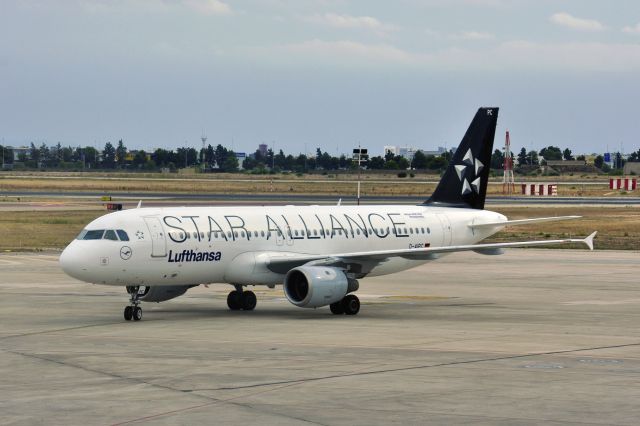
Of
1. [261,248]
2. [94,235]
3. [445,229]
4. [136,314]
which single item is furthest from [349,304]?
[94,235]

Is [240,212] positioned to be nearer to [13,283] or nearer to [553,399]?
[13,283]

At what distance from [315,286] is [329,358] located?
346 inches

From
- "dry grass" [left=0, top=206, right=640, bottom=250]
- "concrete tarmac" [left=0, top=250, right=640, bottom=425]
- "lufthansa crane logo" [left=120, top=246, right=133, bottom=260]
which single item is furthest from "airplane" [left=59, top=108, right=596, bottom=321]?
"dry grass" [left=0, top=206, right=640, bottom=250]

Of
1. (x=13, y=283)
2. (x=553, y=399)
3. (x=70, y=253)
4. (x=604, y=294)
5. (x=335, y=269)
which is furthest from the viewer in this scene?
(x=13, y=283)

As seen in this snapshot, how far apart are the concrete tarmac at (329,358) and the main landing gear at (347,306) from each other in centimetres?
47

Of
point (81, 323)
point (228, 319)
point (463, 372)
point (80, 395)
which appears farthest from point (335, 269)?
point (80, 395)

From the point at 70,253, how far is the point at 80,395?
1306cm

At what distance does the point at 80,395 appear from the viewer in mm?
23922

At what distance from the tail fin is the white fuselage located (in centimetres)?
172

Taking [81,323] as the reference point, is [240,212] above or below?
above

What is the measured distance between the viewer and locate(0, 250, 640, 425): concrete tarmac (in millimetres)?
22219

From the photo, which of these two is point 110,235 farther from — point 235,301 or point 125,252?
point 235,301

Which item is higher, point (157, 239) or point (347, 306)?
point (157, 239)

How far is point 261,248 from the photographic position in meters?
40.2
